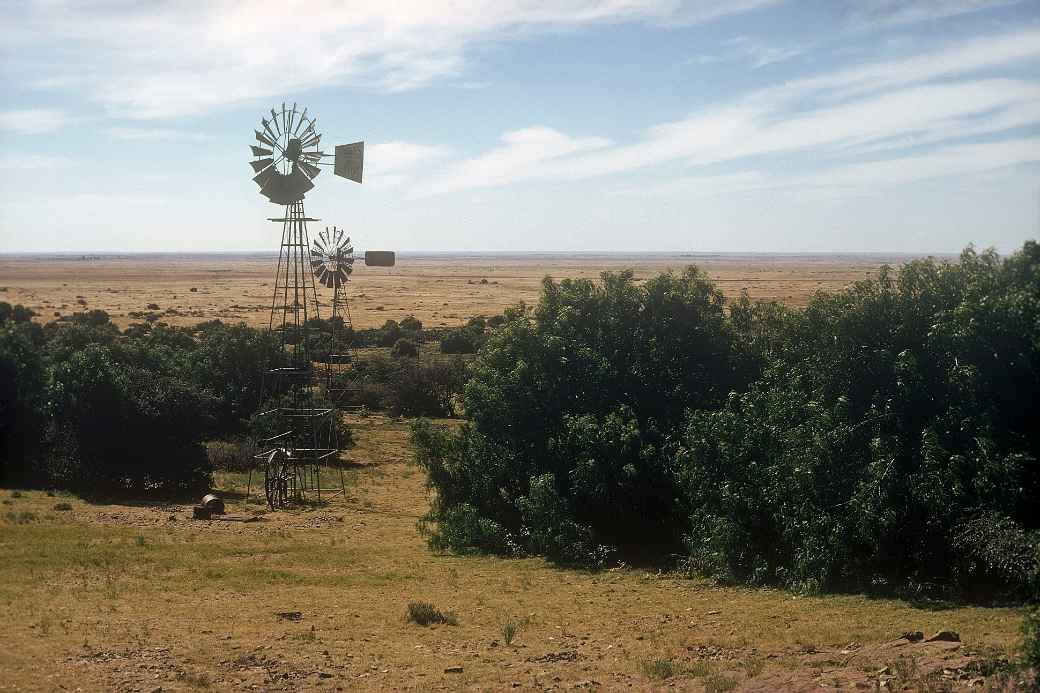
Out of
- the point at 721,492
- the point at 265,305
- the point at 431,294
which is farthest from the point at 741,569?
the point at 431,294

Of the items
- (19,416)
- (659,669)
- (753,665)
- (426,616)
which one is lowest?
(426,616)

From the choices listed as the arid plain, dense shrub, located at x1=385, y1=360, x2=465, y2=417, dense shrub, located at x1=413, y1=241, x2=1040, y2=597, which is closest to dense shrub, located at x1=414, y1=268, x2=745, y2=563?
dense shrub, located at x1=413, y1=241, x2=1040, y2=597

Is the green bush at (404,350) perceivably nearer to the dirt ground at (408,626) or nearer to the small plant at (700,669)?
the dirt ground at (408,626)

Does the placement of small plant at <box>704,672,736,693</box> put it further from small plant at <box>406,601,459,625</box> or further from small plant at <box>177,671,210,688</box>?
small plant at <box>177,671,210,688</box>

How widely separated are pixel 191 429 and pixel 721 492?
1827 cm

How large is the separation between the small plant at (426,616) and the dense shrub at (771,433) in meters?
5.13

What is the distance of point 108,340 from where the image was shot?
5159cm

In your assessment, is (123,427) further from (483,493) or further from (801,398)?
(801,398)

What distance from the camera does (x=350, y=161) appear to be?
27.4m

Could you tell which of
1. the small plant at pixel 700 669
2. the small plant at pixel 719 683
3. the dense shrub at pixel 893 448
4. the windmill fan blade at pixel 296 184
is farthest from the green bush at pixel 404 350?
the small plant at pixel 719 683

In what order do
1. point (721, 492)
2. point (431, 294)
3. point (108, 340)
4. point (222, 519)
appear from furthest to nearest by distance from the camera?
point (431, 294) → point (108, 340) → point (222, 519) → point (721, 492)

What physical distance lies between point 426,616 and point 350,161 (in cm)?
1577

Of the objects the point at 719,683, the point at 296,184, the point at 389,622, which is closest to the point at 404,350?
the point at 296,184

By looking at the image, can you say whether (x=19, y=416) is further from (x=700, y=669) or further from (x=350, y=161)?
(x=700, y=669)
